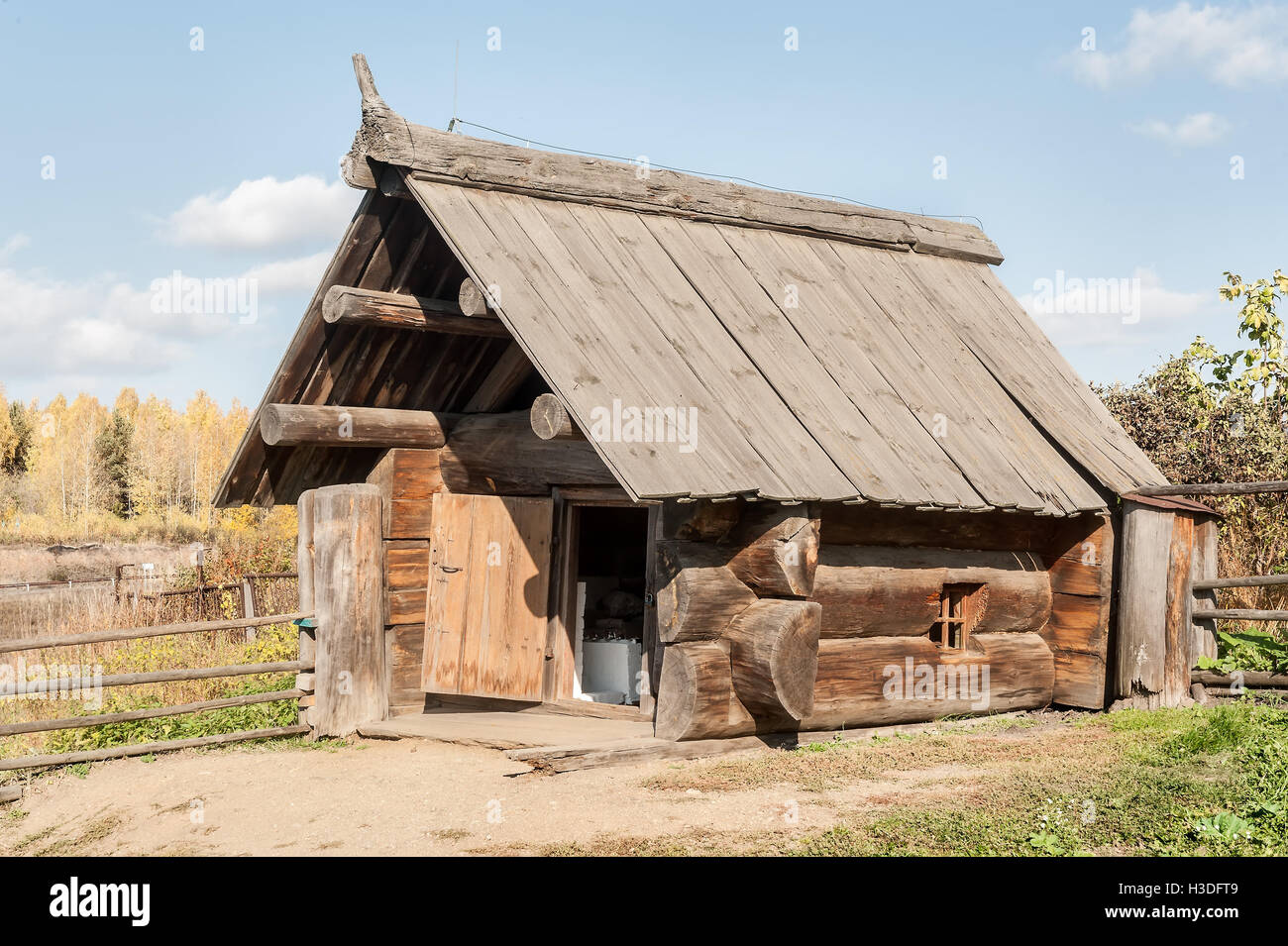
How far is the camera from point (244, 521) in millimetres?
47031

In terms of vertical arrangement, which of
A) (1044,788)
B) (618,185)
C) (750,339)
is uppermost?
(618,185)

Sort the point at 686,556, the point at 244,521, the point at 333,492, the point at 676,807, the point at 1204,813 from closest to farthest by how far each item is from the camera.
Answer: the point at 1204,813
the point at 676,807
the point at 686,556
the point at 333,492
the point at 244,521

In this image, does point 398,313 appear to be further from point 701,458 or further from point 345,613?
point 701,458

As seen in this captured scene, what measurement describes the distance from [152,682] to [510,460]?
11.6 feet

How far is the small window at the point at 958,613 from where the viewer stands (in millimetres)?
10375

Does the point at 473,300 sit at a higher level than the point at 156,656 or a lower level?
higher

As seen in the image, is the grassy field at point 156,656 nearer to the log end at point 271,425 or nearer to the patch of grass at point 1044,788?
the log end at point 271,425

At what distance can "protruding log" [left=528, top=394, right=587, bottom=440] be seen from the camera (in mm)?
8102

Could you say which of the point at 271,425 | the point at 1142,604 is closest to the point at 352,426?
the point at 271,425

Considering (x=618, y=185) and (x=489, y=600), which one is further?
(x=618, y=185)

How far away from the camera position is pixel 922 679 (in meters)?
9.95

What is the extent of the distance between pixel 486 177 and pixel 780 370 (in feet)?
9.62

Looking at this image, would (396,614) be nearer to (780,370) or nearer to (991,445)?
(780,370)
